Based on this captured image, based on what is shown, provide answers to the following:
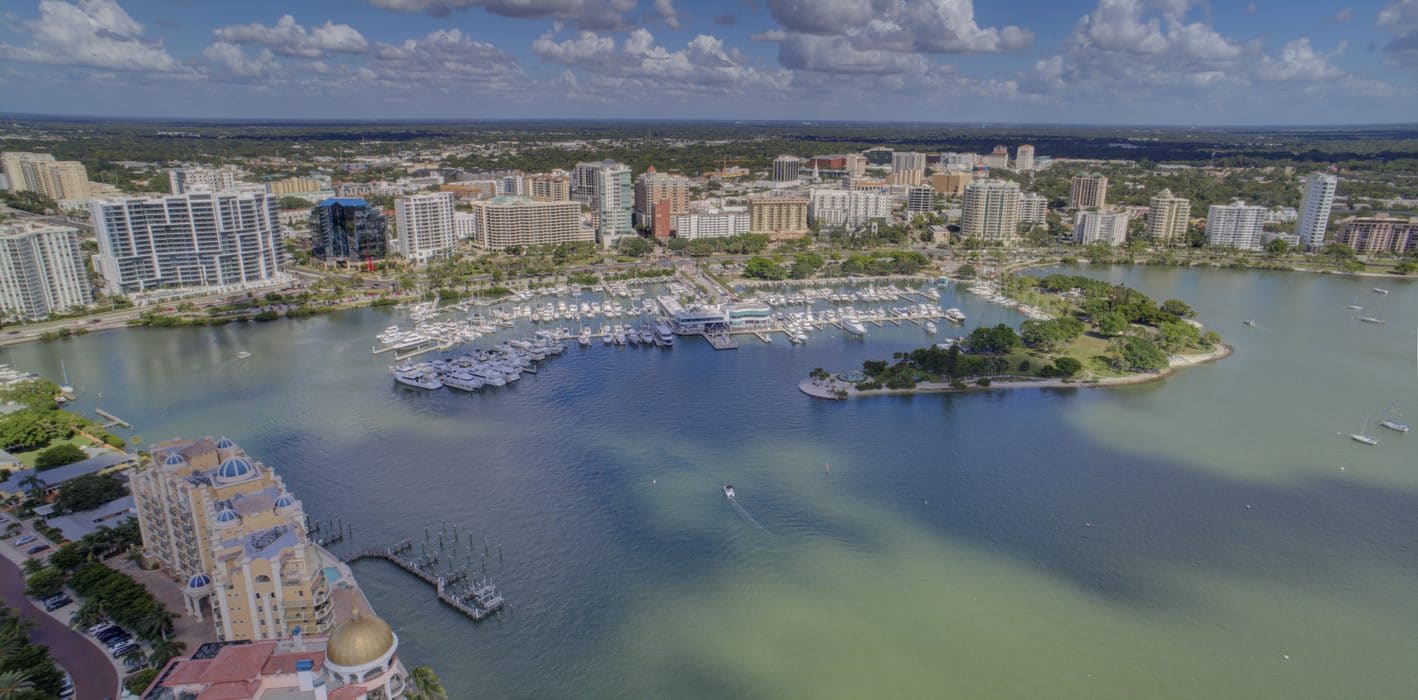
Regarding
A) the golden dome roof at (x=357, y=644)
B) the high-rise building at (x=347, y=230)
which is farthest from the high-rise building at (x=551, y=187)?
the golden dome roof at (x=357, y=644)

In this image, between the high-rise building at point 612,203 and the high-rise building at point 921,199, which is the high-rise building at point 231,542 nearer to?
the high-rise building at point 612,203

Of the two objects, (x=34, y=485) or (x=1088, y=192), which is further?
(x=1088, y=192)

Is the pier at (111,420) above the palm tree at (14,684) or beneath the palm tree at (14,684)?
beneath

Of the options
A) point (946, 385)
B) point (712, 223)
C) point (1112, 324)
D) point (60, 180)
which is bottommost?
point (946, 385)

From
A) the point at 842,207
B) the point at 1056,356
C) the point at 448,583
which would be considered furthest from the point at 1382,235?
the point at 448,583

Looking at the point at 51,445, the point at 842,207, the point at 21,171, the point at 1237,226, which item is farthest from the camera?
the point at 842,207

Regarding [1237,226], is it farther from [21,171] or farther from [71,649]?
[21,171]

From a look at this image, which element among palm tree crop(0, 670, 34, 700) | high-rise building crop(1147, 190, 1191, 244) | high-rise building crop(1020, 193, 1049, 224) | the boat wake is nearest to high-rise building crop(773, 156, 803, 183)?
high-rise building crop(1020, 193, 1049, 224)

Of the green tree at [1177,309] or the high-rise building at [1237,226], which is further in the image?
the high-rise building at [1237,226]
